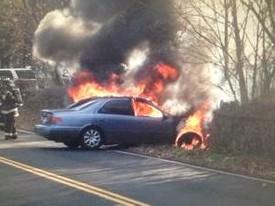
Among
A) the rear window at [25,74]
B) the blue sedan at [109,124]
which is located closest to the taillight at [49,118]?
the blue sedan at [109,124]

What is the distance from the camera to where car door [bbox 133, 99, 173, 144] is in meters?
16.8

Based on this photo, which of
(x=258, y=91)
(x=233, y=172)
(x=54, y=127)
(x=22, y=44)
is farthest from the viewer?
(x=22, y=44)

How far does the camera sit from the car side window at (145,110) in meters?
17.1

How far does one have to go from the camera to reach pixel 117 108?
17.0 meters

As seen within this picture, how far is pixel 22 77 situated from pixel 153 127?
58.2 feet

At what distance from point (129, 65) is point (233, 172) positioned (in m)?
11.7

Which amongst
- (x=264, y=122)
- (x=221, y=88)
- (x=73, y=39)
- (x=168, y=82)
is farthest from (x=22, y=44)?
(x=264, y=122)

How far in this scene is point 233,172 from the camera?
40.7ft

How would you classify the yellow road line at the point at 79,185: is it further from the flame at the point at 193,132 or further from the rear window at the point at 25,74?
the rear window at the point at 25,74

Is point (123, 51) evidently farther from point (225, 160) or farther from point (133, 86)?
point (225, 160)

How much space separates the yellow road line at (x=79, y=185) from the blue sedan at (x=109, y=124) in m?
3.12

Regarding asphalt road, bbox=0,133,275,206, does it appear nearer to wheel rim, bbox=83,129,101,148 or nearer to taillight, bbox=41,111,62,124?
wheel rim, bbox=83,129,101,148

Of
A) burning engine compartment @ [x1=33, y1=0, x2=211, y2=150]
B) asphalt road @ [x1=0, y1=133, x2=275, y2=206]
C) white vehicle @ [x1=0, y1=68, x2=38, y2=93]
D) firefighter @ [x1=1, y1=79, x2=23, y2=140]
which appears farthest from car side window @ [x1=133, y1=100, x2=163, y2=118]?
white vehicle @ [x1=0, y1=68, x2=38, y2=93]

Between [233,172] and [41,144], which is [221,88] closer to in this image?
[41,144]
